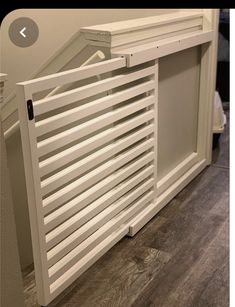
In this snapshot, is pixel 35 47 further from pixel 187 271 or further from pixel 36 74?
pixel 187 271

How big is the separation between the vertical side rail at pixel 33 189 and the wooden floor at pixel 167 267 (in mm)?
174

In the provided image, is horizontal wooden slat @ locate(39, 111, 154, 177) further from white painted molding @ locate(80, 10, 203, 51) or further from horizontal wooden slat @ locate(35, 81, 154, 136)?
white painted molding @ locate(80, 10, 203, 51)

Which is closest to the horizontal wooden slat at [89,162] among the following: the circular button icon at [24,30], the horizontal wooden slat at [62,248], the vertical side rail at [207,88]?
the horizontal wooden slat at [62,248]

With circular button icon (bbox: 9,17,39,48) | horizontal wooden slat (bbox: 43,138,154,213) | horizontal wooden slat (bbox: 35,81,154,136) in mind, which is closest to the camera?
horizontal wooden slat (bbox: 35,81,154,136)

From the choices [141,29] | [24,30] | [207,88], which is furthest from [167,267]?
[24,30]

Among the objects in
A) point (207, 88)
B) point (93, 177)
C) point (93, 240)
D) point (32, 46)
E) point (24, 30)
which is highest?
point (24, 30)

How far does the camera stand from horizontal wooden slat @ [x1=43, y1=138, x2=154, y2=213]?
1707 millimetres

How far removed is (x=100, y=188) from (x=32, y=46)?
192cm

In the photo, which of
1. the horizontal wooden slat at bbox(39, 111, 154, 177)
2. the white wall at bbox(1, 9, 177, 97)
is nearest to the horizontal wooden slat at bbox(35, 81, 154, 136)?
the horizontal wooden slat at bbox(39, 111, 154, 177)

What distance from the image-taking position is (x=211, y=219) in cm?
244

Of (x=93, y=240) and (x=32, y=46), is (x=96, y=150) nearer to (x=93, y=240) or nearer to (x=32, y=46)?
(x=93, y=240)

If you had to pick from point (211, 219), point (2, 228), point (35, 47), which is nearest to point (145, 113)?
point (211, 219)

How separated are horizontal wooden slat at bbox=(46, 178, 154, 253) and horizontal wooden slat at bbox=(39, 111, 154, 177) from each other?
0.92 ft

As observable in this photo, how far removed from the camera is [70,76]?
1624 mm
